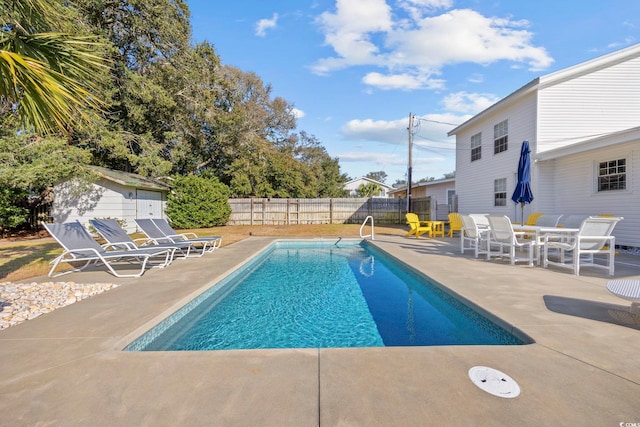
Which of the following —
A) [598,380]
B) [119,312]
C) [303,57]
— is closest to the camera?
[598,380]

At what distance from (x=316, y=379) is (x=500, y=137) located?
13100 mm

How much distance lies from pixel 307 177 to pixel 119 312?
79.1ft

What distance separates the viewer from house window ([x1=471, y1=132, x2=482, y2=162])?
1369cm

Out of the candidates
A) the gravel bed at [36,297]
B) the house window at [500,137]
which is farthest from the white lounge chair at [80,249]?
the house window at [500,137]

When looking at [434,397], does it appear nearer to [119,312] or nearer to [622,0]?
[119,312]

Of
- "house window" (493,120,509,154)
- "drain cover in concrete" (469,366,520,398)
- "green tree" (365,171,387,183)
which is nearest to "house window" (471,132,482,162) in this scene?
"house window" (493,120,509,154)

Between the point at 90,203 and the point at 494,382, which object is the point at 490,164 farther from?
the point at 90,203

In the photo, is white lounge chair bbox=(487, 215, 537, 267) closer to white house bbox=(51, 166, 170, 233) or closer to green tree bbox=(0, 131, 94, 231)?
white house bbox=(51, 166, 170, 233)

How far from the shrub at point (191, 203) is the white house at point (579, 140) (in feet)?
47.9

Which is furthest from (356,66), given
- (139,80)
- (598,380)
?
(598,380)

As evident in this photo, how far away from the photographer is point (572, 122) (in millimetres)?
10164

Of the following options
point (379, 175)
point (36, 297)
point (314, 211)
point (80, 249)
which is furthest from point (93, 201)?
point (379, 175)

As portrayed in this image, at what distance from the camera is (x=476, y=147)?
14.0 metres

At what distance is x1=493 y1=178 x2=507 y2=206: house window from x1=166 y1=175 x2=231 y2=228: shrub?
14373 mm
